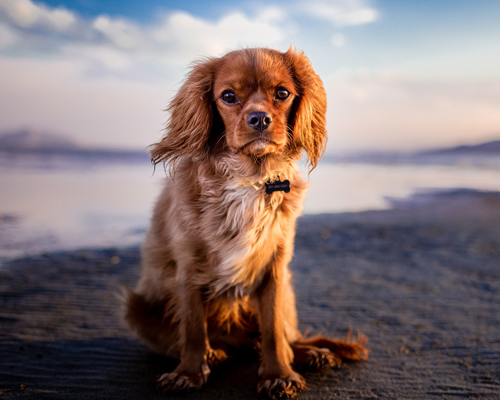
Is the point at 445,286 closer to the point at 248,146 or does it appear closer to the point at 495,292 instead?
the point at 495,292

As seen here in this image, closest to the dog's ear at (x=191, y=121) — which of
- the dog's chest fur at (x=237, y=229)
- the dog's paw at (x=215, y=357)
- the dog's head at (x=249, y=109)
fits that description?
the dog's head at (x=249, y=109)

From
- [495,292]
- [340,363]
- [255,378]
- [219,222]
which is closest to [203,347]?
[255,378]

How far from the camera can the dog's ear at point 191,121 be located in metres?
2.61

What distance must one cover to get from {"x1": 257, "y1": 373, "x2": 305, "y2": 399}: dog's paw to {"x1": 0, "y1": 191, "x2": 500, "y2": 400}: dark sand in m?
0.07

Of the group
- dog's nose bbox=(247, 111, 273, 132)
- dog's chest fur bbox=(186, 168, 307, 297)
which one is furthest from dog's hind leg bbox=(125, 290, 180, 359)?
dog's nose bbox=(247, 111, 273, 132)

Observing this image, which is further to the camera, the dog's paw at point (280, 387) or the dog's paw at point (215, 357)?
the dog's paw at point (215, 357)

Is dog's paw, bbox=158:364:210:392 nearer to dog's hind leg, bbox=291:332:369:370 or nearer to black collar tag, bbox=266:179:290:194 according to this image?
dog's hind leg, bbox=291:332:369:370

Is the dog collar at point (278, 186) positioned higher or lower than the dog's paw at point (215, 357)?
higher

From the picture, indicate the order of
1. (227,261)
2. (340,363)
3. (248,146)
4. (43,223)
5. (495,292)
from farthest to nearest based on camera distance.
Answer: (43,223) < (495,292) < (340,363) < (227,261) < (248,146)

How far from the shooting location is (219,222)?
8.48 feet

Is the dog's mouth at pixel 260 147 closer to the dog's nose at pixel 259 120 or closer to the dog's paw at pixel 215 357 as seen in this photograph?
the dog's nose at pixel 259 120

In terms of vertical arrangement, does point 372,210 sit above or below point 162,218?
below

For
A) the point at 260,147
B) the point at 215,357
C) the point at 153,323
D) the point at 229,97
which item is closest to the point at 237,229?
the point at 260,147

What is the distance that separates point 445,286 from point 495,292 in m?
0.52
